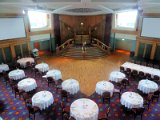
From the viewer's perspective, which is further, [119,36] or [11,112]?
[119,36]

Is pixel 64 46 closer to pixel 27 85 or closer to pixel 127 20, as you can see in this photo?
pixel 127 20

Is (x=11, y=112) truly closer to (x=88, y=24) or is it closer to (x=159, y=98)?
(x=159, y=98)

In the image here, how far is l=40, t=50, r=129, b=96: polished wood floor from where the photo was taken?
32.1ft

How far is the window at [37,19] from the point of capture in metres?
14.5

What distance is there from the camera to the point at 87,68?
40.2ft

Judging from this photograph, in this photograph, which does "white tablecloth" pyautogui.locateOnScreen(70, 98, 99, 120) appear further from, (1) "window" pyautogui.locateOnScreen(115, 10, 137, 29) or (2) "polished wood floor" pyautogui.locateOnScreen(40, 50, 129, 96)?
(1) "window" pyautogui.locateOnScreen(115, 10, 137, 29)

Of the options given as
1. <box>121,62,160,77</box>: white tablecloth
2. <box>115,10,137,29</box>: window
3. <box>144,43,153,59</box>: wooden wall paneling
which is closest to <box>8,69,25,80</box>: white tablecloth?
<box>121,62,160,77</box>: white tablecloth

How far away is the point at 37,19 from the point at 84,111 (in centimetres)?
1286

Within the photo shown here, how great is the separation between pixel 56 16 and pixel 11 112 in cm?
1232

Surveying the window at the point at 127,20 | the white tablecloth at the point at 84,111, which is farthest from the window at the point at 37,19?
the white tablecloth at the point at 84,111

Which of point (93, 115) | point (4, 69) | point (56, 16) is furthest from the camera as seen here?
point (56, 16)

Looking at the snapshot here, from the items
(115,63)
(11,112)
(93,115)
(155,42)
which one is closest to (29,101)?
(11,112)

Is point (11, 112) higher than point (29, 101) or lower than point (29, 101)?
lower

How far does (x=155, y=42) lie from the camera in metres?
12.2
